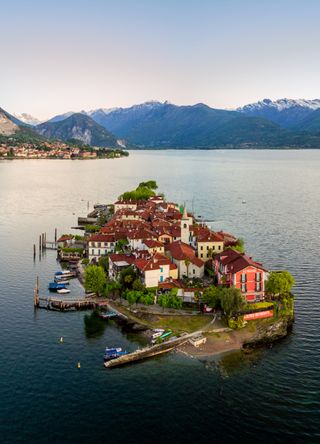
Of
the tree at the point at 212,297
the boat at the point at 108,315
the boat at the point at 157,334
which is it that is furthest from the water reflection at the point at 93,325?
the tree at the point at 212,297

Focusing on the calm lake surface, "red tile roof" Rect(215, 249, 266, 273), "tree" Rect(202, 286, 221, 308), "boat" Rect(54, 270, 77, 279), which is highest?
"red tile roof" Rect(215, 249, 266, 273)

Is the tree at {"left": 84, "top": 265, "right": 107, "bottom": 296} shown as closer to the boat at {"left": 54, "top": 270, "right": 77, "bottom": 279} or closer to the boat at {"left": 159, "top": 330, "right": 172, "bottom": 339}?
the boat at {"left": 54, "top": 270, "right": 77, "bottom": 279}

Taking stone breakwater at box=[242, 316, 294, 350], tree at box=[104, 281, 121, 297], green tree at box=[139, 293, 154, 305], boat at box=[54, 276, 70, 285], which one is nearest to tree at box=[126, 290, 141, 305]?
green tree at box=[139, 293, 154, 305]

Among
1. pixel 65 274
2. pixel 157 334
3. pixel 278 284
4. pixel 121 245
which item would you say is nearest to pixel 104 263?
pixel 65 274

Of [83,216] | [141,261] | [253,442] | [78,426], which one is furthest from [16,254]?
[253,442]

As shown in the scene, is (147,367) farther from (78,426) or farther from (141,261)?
(141,261)

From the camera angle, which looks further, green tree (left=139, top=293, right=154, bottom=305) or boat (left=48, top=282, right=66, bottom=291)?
boat (left=48, top=282, right=66, bottom=291)
